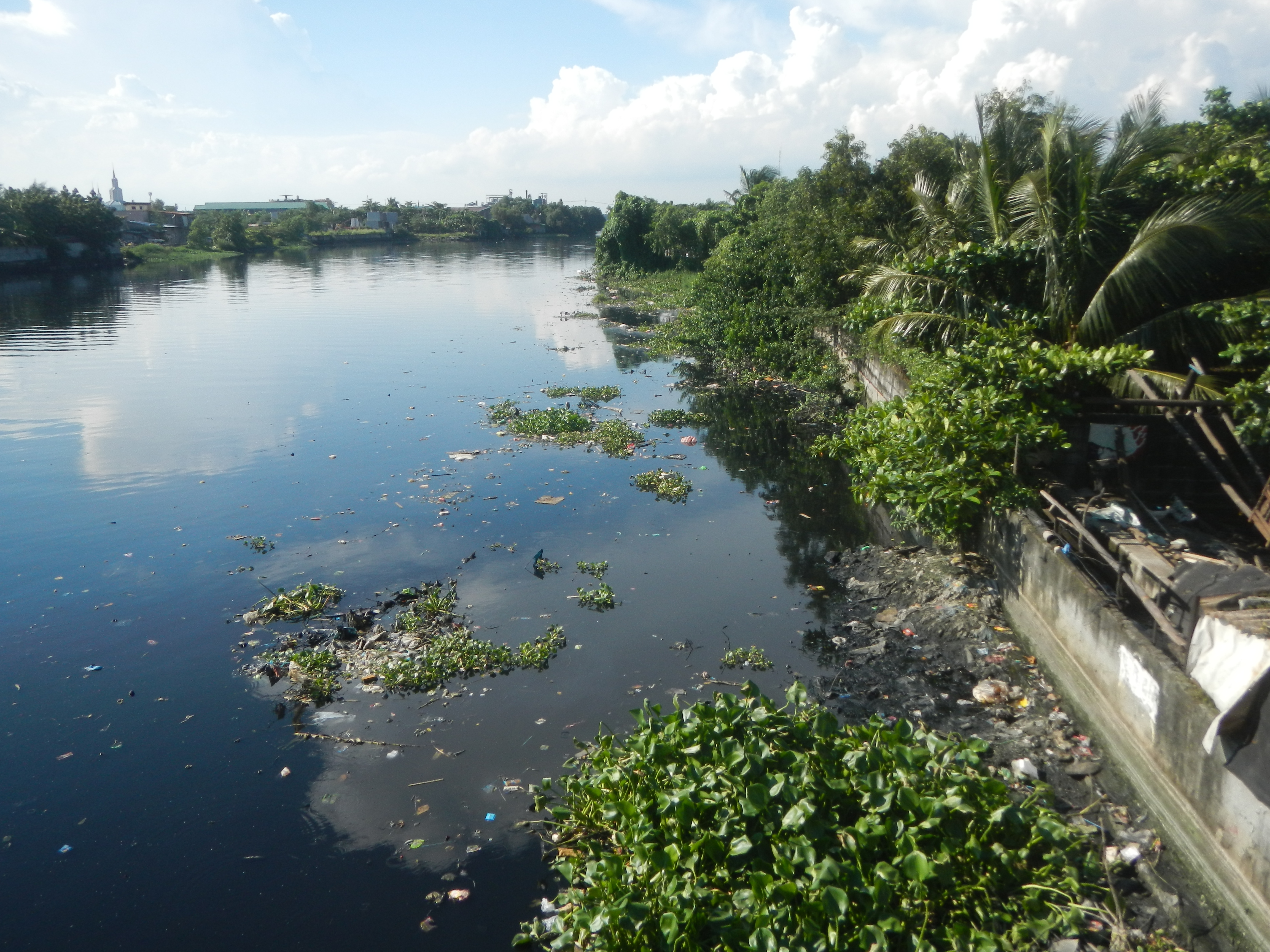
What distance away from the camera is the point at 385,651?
7578 mm

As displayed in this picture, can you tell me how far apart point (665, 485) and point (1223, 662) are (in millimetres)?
8133

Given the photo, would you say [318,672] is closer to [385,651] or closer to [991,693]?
[385,651]

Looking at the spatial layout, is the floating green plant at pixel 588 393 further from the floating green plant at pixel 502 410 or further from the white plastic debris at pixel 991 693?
the white plastic debris at pixel 991 693

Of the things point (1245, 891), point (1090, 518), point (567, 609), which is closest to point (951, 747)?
point (1245, 891)

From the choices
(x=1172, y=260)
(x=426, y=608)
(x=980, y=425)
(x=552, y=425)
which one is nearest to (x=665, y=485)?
(x=552, y=425)

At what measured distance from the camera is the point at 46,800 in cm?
584

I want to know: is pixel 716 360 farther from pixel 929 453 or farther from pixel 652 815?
pixel 652 815

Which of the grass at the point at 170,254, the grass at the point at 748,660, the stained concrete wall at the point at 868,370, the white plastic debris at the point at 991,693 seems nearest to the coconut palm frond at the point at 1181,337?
the stained concrete wall at the point at 868,370

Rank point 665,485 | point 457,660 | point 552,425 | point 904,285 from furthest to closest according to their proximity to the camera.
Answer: point 552,425
point 665,485
point 904,285
point 457,660

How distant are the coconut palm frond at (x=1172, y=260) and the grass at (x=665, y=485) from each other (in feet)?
18.1

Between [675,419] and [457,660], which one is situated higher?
[675,419]

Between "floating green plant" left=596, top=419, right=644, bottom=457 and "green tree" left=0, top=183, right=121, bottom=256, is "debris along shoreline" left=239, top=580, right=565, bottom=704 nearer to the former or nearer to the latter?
"floating green plant" left=596, top=419, right=644, bottom=457

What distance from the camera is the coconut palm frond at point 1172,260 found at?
8.76 meters

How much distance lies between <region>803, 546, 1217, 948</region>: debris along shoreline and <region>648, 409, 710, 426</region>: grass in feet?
21.9
